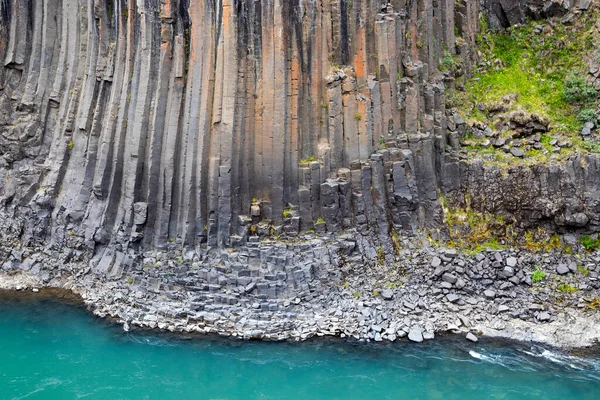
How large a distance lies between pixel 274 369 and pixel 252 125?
26.0ft

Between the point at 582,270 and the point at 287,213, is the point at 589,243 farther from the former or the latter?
the point at 287,213

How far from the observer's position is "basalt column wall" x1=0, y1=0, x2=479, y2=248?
2109cm

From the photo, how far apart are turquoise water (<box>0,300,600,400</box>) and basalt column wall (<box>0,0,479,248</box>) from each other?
3.86 meters

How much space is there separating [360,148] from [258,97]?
12.5 ft

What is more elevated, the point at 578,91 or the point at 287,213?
the point at 578,91

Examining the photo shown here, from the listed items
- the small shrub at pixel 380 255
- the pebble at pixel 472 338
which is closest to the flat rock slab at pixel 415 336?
the pebble at pixel 472 338

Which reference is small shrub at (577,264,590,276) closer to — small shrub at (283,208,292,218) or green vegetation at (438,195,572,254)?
green vegetation at (438,195,572,254)

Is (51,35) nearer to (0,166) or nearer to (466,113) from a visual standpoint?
(0,166)

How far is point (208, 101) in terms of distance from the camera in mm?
21250

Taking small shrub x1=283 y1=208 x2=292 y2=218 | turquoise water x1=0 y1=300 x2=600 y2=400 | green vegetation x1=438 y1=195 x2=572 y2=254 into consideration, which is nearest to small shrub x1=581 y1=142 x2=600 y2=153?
green vegetation x1=438 y1=195 x2=572 y2=254

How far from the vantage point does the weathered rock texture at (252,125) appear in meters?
21.1

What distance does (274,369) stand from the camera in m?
18.7

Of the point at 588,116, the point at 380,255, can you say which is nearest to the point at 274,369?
the point at 380,255

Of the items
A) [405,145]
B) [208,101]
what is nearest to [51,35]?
[208,101]
